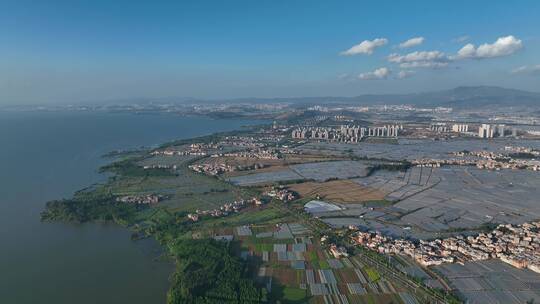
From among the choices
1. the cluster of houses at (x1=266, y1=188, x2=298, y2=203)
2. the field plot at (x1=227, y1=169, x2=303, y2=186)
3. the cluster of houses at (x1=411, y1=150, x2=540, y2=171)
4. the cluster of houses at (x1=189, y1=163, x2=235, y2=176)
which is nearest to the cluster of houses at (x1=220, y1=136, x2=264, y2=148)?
the cluster of houses at (x1=189, y1=163, x2=235, y2=176)

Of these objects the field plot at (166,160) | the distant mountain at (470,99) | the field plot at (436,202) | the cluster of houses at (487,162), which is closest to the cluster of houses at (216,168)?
the field plot at (166,160)

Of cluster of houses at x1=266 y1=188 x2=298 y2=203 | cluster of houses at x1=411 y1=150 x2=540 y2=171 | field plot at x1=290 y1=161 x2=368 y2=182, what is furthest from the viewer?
cluster of houses at x1=411 y1=150 x2=540 y2=171

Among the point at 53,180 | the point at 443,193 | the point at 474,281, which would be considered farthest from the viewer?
the point at 53,180

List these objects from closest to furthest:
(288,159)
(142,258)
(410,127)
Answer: (142,258)
(288,159)
(410,127)

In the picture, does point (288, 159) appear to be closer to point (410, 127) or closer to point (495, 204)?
point (495, 204)

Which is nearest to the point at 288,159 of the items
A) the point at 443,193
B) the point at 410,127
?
the point at 443,193

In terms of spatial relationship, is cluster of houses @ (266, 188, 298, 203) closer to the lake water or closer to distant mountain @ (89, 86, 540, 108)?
the lake water

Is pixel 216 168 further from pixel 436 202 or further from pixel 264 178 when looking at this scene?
pixel 436 202
